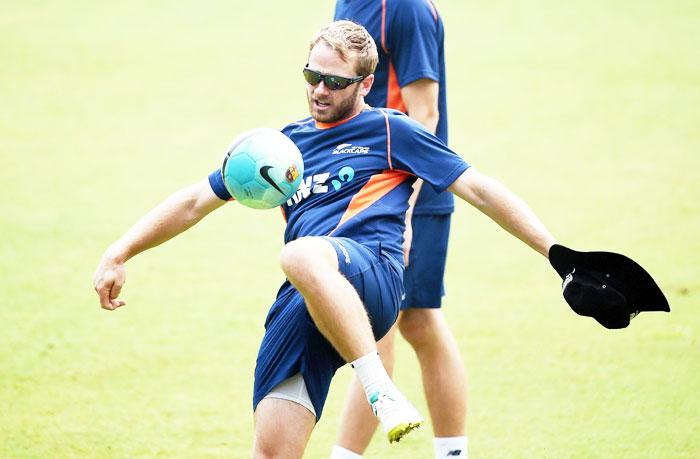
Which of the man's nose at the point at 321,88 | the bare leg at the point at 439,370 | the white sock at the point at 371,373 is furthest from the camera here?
the bare leg at the point at 439,370

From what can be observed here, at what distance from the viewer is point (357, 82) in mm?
5340

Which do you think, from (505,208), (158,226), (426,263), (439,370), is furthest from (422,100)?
(158,226)

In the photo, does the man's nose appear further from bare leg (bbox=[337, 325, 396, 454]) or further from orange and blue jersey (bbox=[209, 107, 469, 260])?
bare leg (bbox=[337, 325, 396, 454])

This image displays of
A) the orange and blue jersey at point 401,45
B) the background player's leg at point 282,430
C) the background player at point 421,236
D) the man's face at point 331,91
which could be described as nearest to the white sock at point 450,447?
the background player at point 421,236

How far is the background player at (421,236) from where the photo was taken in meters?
6.24

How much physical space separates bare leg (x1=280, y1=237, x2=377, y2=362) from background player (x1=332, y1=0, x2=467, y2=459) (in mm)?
1453

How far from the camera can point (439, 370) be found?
21.0ft

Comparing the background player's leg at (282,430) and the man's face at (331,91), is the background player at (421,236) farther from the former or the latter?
the background player's leg at (282,430)

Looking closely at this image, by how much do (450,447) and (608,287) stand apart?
71.6 inches

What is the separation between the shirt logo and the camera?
5293mm

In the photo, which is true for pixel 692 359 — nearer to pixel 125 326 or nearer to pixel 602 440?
pixel 602 440

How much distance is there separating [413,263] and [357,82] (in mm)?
1434

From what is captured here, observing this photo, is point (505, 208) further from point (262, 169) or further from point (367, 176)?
point (262, 169)

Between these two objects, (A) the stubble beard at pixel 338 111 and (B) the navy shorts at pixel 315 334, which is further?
(A) the stubble beard at pixel 338 111
